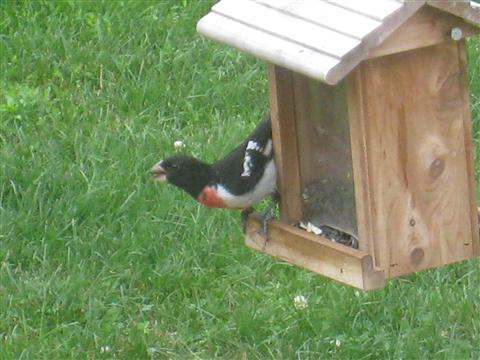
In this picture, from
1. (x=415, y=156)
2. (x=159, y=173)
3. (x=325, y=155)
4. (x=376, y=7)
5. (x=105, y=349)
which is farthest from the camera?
(x=105, y=349)

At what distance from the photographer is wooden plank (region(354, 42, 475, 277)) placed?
3.71 m

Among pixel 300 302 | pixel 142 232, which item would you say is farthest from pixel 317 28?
pixel 142 232

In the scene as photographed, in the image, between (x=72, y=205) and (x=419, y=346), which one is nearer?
(x=419, y=346)

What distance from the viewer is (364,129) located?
371 centimetres

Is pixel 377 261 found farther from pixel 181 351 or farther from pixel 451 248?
pixel 181 351

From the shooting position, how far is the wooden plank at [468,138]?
3795mm

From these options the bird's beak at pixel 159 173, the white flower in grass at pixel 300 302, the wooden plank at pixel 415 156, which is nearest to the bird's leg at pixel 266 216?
the bird's beak at pixel 159 173

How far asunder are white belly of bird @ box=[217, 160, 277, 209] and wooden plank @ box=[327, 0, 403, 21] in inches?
29.3

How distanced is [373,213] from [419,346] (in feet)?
4.28

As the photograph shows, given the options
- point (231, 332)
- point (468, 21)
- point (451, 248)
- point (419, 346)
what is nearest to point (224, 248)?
point (231, 332)

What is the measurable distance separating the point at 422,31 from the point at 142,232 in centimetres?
221

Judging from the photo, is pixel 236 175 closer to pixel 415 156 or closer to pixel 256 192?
pixel 256 192

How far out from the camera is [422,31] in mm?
3643

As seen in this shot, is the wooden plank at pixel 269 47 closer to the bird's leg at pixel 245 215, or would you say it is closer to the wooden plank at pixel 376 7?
the wooden plank at pixel 376 7
